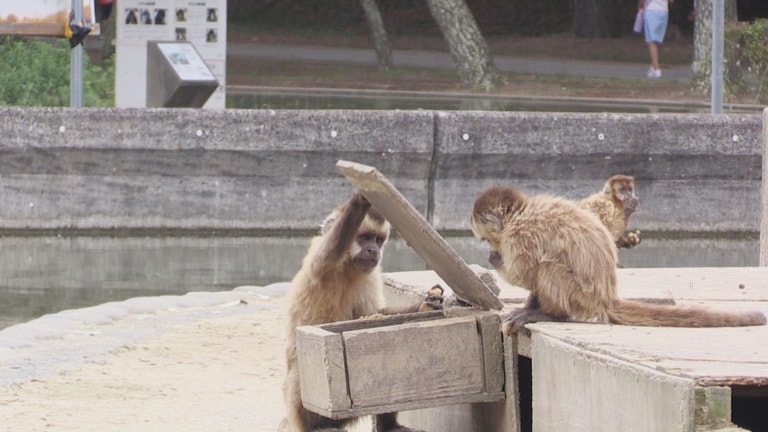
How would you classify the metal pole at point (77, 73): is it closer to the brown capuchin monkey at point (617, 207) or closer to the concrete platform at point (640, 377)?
the brown capuchin monkey at point (617, 207)

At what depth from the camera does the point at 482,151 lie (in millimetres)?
14117

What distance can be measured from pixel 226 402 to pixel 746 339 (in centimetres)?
336

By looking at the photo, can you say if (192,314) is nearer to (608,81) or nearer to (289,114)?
(289,114)

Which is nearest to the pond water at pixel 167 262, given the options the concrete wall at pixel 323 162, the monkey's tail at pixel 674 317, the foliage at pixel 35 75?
the concrete wall at pixel 323 162

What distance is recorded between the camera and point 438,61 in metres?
35.9

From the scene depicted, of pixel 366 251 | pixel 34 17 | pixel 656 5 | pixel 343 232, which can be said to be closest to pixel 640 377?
pixel 343 232

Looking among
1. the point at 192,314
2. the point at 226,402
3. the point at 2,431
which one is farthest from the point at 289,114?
the point at 2,431

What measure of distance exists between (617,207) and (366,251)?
→ 4087 mm

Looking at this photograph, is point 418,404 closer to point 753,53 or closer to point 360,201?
point 360,201

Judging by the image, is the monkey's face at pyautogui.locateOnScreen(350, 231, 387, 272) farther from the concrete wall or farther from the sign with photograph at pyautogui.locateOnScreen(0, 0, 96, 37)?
the sign with photograph at pyautogui.locateOnScreen(0, 0, 96, 37)

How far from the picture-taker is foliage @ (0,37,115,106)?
631 inches

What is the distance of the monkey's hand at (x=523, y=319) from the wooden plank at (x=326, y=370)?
0.71 metres

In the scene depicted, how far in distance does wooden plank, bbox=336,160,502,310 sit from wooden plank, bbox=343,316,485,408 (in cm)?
21

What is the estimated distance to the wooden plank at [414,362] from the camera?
5.63m
